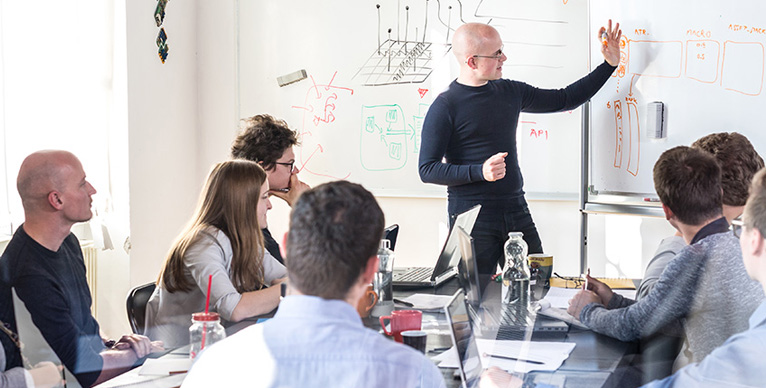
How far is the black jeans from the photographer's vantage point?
3.02m

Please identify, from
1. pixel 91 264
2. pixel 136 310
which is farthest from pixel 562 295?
pixel 91 264

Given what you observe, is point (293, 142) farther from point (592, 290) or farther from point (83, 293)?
point (592, 290)

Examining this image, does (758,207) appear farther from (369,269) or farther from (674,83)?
(674,83)

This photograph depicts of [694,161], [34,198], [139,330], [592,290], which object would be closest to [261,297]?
[139,330]

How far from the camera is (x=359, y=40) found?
4.07 meters

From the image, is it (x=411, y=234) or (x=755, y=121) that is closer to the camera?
(x=755, y=121)

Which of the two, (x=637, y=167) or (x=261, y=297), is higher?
(x=637, y=167)

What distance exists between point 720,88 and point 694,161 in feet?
4.06

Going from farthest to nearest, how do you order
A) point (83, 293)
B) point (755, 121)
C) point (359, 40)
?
1. point (359, 40)
2. point (755, 121)
3. point (83, 293)

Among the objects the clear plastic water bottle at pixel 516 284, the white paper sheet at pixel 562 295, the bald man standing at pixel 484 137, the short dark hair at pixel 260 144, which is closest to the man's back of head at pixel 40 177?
the short dark hair at pixel 260 144

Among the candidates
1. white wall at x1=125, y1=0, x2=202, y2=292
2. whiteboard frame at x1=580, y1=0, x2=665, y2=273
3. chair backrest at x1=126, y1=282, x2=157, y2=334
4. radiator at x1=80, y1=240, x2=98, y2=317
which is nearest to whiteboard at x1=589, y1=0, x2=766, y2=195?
whiteboard frame at x1=580, y1=0, x2=665, y2=273

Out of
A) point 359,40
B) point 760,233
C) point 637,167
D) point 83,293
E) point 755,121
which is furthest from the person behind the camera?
point 359,40

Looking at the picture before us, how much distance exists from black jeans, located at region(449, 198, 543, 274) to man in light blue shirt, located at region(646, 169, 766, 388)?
1596 mm

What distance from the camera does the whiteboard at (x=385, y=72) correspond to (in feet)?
12.5
